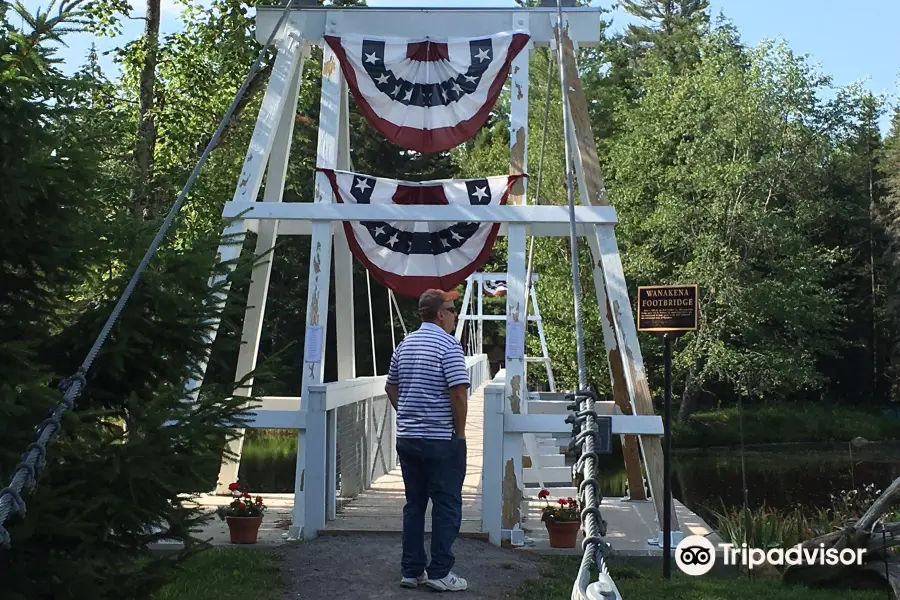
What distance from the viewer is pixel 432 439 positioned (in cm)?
552

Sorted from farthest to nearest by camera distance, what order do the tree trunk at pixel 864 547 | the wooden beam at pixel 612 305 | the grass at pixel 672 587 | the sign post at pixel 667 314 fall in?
the wooden beam at pixel 612 305, the sign post at pixel 667 314, the tree trunk at pixel 864 547, the grass at pixel 672 587

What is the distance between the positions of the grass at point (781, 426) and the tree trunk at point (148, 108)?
1788cm

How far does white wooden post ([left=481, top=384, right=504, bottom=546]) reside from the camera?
23.9 feet

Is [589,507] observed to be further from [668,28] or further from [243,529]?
[668,28]

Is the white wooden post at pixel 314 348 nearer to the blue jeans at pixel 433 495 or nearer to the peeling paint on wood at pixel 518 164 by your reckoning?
the peeling paint on wood at pixel 518 164

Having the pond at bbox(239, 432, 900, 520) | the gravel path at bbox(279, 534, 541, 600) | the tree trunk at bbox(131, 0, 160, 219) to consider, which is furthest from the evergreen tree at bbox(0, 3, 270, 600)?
the pond at bbox(239, 432, 900, 520)

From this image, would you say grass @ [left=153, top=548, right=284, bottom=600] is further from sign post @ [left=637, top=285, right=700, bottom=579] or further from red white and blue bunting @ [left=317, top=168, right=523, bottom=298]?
red white and blue bunting @ [left=317, top=168, right=523, bottom=298]

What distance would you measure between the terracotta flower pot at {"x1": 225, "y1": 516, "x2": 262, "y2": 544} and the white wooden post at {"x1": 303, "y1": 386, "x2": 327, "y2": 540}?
34 cm

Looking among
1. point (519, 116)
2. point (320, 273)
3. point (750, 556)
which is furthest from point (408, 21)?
point (750, 556)

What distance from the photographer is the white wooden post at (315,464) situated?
7344 millimetres

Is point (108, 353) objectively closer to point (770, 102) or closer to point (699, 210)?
point (699, 210)

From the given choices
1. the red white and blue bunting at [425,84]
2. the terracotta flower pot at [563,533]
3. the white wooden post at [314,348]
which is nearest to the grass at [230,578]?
the white wooden post at [314,348]

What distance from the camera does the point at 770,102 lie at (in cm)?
2966

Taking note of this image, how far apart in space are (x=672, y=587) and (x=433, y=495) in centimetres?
167
